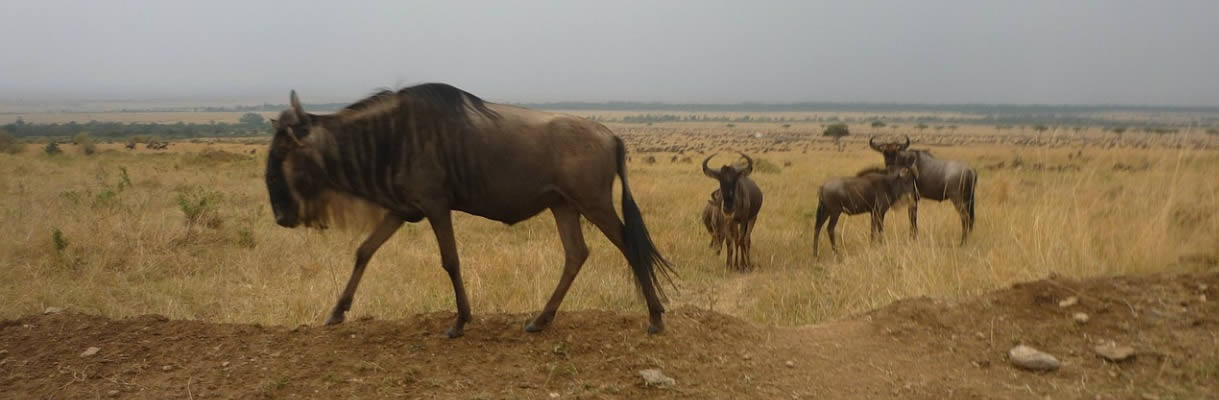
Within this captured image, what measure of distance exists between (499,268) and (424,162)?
3.45m

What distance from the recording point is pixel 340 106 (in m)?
4.39

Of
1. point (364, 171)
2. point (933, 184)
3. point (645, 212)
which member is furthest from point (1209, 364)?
point (645, 212)

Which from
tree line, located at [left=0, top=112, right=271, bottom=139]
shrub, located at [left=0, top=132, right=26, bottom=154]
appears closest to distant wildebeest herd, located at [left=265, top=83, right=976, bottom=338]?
shrub, located at [left=0, top=132, right=26, bottom=154]

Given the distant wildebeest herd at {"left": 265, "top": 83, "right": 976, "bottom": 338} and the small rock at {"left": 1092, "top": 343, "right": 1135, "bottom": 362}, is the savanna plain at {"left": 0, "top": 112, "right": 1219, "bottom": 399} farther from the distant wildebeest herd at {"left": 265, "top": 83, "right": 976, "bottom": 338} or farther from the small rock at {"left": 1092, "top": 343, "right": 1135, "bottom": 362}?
the distant wildebeest herd at {"left": 265, "top": 83, "right": 976, "bottom": 338}

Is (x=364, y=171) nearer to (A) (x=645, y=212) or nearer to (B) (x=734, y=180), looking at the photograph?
(B) (x=734, y=180)

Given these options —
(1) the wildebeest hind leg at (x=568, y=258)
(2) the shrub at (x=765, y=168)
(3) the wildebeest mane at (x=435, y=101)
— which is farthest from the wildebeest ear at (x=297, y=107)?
(2) the shrub at (x=765, y=168)

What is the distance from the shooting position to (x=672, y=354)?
4020mm

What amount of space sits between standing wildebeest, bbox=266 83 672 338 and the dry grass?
6.02 feet

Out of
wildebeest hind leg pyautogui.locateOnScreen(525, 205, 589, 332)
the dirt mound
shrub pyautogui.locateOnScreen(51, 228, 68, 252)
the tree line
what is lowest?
the tree line

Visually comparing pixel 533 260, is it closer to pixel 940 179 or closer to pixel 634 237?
pixel 634 237

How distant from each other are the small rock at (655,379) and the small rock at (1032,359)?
5.71 feet

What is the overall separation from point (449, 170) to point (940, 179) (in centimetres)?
947

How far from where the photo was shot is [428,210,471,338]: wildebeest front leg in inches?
161

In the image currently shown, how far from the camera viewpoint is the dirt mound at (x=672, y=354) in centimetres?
350
